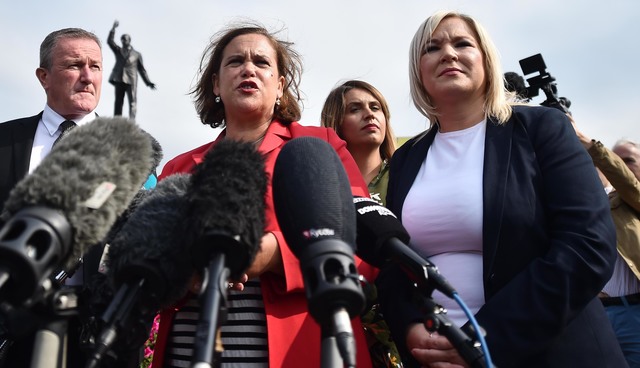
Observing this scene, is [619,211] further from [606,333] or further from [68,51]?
[68,51]

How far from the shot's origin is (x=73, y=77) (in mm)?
4457

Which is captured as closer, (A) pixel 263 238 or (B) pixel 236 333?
(A) pixel 263 238

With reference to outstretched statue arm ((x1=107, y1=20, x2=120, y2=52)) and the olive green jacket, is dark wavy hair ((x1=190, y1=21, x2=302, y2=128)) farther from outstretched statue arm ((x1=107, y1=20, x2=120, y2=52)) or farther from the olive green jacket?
outstretched statue arm ((x1=107, y1=20, x2=120, y2=52))

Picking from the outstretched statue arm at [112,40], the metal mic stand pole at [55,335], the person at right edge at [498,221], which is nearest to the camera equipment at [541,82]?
the person at right edge at [498,221]

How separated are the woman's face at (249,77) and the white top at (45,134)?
3.44ft

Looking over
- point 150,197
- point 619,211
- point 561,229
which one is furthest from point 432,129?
point 619,211

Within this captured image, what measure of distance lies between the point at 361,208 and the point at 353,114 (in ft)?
10.7

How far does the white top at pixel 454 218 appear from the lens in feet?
8.26

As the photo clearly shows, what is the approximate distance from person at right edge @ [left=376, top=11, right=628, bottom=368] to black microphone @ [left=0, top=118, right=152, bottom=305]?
3.04 feet

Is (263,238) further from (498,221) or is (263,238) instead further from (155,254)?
(498,221)

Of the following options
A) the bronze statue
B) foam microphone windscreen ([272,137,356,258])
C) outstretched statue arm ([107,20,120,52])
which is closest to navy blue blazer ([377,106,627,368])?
foam microphone windscreen ([272,137,356,258])

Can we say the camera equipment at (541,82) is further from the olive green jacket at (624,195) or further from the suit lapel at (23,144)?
the suit lapel at (23,144)

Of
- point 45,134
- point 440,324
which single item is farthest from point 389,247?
point 45,134

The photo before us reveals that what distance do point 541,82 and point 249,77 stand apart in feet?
10.7
